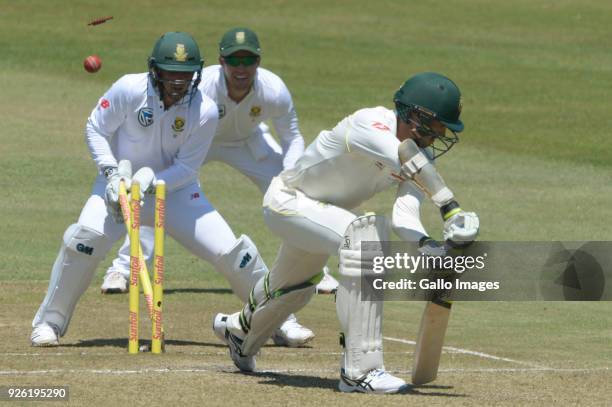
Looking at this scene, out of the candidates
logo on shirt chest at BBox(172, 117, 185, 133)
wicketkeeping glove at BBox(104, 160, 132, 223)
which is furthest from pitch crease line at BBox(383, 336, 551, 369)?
wicketkeeping glove at BBox(104, 160, 132, 223)

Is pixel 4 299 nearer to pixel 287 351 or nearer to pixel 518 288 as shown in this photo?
pixel 287 351

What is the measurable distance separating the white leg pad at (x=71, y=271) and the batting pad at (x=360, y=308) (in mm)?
2177

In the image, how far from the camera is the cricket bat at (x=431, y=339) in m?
7.11

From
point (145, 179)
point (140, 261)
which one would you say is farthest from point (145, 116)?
point (140, 261)

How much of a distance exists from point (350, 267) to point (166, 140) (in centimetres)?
247

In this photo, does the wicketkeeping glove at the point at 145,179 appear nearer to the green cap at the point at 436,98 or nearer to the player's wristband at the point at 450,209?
the green cap at the point at 436,98

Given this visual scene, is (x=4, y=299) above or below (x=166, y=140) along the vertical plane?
below

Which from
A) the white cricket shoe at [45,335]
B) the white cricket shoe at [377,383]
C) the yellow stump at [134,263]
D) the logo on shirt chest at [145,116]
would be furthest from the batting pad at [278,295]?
the logo on shirt chest at [145,116]

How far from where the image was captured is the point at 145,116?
29.0ft


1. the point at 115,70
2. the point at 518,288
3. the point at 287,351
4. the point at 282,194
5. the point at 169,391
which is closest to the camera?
the point at 169,391

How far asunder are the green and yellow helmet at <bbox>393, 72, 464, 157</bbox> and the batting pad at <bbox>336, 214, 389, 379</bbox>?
20.5 inches

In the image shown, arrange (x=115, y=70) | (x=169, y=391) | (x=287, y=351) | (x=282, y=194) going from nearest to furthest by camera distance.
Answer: (x=169, y=391) < (x=282, y=194) < (x=287, y=351) < (x=115, y=70)

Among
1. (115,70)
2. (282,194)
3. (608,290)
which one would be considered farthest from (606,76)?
(282,194)

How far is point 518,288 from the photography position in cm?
1132
